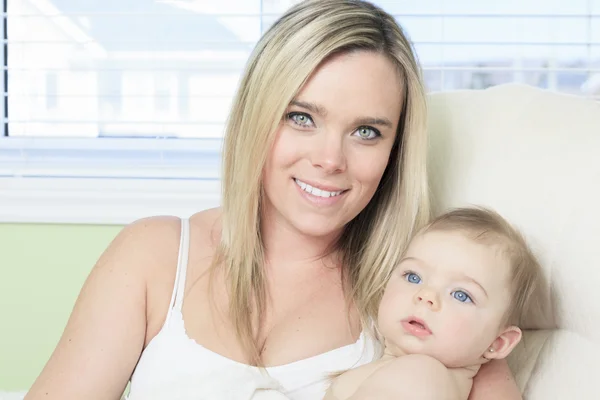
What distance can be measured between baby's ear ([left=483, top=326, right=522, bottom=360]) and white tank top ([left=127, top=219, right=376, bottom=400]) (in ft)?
0.83

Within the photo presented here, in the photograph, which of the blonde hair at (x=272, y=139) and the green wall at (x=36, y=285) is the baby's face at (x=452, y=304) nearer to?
the blonde hair at (x=272, y=139)

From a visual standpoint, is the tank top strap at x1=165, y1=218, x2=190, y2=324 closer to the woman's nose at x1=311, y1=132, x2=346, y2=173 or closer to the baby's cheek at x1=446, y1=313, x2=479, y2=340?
the woman's nose at x1=311, y1=132, x2=346, y2=173

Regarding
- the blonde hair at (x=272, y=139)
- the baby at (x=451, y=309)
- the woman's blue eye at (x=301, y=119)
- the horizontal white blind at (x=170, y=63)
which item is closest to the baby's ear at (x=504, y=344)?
the baby at (x=451, y=309)

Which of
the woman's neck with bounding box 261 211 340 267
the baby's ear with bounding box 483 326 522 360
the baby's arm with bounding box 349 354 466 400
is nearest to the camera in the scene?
the baby's arm with bounding box 349 354 466 400

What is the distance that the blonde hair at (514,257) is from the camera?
1388mm

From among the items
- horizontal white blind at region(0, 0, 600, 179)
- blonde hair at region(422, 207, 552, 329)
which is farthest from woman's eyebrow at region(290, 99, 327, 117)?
horizontal white blind at region(0, 0, 600, 179)

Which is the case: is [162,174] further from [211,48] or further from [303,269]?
[303,269]

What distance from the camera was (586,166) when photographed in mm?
1409

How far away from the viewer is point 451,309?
135 cm

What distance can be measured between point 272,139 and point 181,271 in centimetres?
30

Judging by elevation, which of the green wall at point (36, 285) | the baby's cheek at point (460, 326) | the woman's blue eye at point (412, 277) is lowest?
the green wall at point (36, 285)

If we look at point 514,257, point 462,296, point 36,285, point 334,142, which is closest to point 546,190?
point 514,257

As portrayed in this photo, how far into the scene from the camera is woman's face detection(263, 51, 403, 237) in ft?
4.98

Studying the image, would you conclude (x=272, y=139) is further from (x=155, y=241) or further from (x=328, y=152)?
(x=155, y=241)
